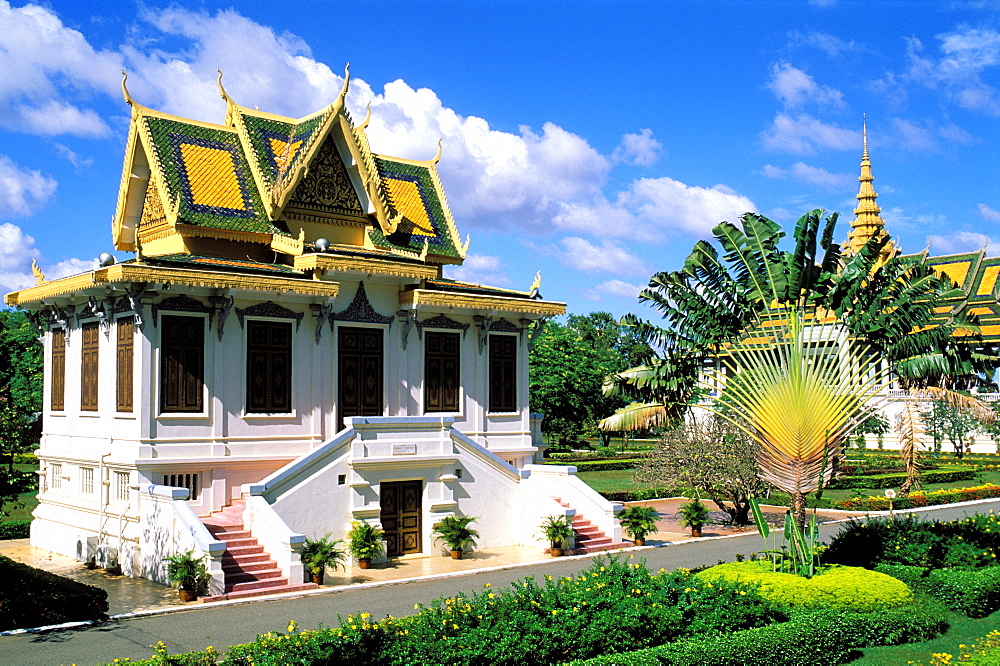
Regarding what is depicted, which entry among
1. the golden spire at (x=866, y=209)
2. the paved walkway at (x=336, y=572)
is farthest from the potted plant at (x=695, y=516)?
the golden spire at (x=866, y=209)

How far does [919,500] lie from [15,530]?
28859 millimetres

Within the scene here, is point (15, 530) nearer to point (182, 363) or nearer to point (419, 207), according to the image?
point (182, 363)

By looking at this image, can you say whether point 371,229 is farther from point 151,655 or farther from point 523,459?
point 151,655

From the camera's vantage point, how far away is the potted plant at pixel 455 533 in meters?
22.5

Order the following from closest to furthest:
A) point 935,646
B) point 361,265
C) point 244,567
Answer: point 935,646, point 244,567, point 361,265

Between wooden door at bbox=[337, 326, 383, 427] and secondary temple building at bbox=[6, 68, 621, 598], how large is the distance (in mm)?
51

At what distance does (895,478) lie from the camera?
41.6 meters

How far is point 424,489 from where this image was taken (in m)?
23.1

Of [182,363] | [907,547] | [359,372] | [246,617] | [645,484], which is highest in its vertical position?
[182,363]

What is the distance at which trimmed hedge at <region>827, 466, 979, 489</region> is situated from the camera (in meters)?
40.3

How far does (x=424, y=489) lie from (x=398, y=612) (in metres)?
6.44

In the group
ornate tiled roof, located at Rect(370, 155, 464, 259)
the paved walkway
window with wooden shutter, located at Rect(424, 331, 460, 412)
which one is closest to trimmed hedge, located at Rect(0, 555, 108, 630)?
the paved walkway

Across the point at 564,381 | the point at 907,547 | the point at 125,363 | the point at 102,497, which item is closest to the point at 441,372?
the point at 125,363

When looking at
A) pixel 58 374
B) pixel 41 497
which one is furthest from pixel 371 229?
pixel 41 497
